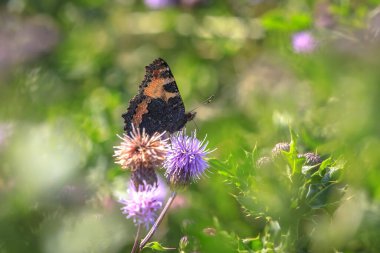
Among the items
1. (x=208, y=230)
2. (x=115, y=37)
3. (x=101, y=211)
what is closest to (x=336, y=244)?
(x=208, y=230)

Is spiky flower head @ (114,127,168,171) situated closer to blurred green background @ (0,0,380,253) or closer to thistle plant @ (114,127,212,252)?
thistle plant @ (114,127,212,252)

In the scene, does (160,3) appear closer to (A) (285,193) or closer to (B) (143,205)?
(B) (143,205)

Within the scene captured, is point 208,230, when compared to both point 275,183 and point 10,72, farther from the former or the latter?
point 10,72

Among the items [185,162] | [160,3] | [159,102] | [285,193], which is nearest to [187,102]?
[160,3]

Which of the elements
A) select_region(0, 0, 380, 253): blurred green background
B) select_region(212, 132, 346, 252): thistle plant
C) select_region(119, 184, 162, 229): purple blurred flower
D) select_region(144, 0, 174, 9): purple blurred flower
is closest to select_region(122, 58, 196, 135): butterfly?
select_region(0, 0, 380, 253): blurred green background

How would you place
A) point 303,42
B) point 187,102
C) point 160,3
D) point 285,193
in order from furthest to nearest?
point 160,3
point 187,102
point 303,42
point 285,193

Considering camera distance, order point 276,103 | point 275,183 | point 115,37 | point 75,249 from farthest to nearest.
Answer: point 115,37, point 276,103, point 75,249, point 275,183

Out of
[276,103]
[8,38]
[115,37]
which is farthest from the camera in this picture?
[115,37]

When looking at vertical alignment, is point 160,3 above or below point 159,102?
below
